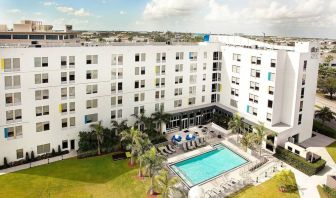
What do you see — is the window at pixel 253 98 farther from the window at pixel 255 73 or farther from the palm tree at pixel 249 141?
the palm tree at pixel 249 141

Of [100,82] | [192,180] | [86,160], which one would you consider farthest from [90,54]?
[192,180]

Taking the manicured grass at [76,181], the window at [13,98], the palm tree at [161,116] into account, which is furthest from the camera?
the palm tree at [161,116]

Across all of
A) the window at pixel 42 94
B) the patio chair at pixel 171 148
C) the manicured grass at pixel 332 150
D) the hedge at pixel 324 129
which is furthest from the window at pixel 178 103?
the manicured grass at pixel 332 150

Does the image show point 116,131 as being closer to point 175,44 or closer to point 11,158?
point 11,158

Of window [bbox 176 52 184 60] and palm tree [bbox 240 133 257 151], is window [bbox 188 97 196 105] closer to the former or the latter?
window [bbox 176 52 184 60]

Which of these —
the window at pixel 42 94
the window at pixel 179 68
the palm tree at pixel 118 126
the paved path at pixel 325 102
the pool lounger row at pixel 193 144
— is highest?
the window at pixel 179 68

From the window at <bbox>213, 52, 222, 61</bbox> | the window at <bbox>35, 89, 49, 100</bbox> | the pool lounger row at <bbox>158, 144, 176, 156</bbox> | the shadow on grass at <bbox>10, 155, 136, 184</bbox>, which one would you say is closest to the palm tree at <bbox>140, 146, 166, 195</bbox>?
the shadow on grass at <bbox>10, 155, 136, 184</bbox>
